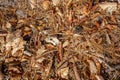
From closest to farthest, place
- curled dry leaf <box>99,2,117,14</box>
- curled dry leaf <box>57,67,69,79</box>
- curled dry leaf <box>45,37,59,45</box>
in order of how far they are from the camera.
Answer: curled dry leaf <box>57,67,69,79</box> < curled dry leaf <box>45,37,59,45</box> < curled dry leaf <box>99,2,117,14</box>

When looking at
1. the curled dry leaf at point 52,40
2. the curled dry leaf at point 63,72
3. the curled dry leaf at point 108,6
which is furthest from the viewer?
the curled dry leaf at point 108,6

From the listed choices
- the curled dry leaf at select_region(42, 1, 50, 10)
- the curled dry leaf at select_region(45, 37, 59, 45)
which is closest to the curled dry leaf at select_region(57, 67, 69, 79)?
the curled dry leaf at select_region(45, 37, 59, 45)

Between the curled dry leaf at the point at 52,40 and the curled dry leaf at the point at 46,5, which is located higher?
the curled dry leaf at the point at 46,5

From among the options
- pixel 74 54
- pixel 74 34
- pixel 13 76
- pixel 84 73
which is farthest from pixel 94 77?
pixel 13 76

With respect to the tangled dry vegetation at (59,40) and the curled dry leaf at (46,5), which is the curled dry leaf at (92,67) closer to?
the tangled dry vegetation at (59,40)

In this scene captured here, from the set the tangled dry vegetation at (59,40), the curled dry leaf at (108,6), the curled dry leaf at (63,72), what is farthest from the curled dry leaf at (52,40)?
the curled dry leaf at (108,6)

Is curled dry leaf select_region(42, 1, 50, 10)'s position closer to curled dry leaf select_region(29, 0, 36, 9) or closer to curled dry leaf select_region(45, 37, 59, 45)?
curled dry leaf select_region(29, 0, 36, 9)

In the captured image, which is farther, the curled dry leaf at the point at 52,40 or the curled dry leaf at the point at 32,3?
the curled dry leaf at the point at 32,3

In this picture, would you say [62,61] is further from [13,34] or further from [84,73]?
[13,34]

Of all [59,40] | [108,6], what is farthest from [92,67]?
[108,6]

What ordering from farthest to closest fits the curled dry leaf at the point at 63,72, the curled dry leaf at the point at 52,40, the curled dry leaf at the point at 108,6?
the curled dry leaf at the point at 108,6
the curled dry leaf at the point at 52,40
the curled dry leaf at the point at 63,72

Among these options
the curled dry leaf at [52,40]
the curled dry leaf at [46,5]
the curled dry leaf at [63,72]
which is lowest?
the curled dry leaf at [63,72]
